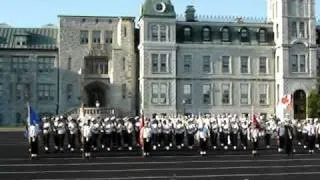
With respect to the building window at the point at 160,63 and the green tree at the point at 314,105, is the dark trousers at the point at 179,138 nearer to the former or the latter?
the green tree at the point at 314,105

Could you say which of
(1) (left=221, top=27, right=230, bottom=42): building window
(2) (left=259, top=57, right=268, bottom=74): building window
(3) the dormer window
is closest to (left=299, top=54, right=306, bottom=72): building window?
(2) (left=259, top=57, right=268, bottom=74): building window

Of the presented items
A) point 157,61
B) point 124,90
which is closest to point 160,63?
point 157,61

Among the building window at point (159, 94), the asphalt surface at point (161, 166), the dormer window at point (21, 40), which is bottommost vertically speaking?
the asphalt surface at point (161, 166)

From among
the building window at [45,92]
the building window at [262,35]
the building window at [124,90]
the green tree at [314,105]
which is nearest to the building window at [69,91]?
the building window at [45,92]

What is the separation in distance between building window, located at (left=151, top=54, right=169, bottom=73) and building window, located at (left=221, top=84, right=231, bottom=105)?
6.77 m

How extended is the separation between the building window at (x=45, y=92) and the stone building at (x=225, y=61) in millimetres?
10380

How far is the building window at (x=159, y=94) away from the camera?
67.8 m

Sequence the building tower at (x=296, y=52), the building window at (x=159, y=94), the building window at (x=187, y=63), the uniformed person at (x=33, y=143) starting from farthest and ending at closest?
the building window at (x=187, y=63), the building tower at (x=296, y=52), the building window at (x=159, y=94), the uniformed person at (x=33, y=143)

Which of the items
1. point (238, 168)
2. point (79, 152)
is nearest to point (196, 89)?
point (79, 152)

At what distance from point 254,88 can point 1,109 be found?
27.7 metres

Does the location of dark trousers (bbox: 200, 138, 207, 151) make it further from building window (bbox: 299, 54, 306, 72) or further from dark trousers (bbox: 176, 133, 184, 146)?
building window (bbox: 299, 54, 306, 72)

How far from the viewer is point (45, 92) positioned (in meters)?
71.1

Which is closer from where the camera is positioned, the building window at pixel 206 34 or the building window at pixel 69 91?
the building window at pixel 206 34

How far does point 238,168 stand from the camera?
72.3 feet
